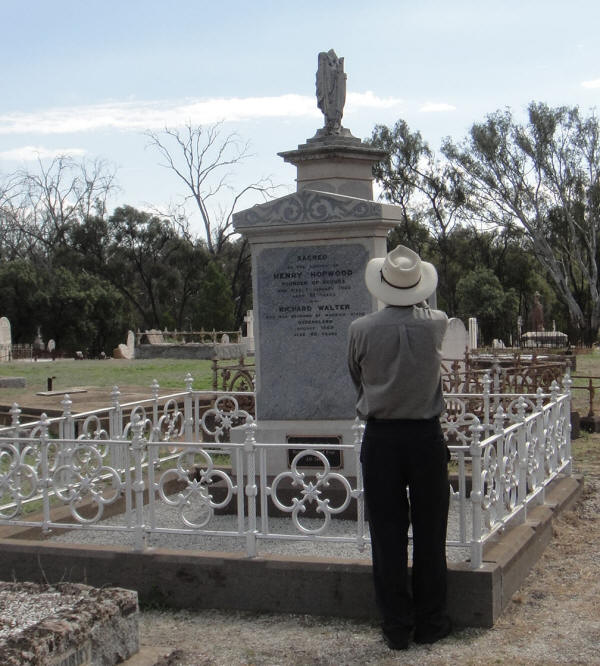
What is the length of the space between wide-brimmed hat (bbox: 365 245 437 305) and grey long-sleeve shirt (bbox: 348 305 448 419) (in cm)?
7

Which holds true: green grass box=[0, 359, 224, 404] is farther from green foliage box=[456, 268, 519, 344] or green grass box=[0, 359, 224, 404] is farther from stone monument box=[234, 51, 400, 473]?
green foliage box=[456, 268, 519, 344]

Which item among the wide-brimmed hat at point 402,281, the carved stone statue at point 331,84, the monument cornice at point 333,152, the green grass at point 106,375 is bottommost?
the green grass at point 106,375

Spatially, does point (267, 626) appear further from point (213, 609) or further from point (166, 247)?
point (166, 247)

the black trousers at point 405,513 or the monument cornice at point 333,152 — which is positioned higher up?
the monument cornice at point 333,152

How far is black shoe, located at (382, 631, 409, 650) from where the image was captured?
4590mm

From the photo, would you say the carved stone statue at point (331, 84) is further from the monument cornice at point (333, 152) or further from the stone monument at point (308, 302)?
the stone monument at point (308, 302)

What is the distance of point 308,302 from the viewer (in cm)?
750

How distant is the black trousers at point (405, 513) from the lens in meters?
4.67

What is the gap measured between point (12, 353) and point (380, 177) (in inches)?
986

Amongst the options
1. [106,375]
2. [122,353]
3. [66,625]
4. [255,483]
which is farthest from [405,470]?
[122,353]

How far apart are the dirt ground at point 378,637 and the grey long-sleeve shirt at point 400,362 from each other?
3.95ft

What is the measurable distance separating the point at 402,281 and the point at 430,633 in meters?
1.89

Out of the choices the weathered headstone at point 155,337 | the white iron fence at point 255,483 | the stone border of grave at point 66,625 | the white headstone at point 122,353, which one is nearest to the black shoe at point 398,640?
the white iron fence at point 255,483

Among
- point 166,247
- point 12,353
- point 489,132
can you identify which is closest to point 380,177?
point 489,132
